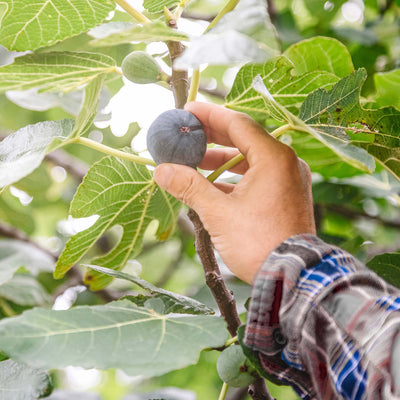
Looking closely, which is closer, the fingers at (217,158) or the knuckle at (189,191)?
the knuckle at (189,191)

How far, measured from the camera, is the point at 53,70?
1.13m

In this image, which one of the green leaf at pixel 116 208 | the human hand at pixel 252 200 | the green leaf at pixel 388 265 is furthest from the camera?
the green leaf at pixel 388 265

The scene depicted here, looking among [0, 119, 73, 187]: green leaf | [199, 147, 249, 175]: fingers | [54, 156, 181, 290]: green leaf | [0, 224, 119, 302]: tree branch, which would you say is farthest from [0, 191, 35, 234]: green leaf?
[199, 147, 249, 175]: fingers

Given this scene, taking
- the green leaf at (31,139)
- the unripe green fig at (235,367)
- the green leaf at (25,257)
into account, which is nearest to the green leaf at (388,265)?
the unripe green fig at (235,367)

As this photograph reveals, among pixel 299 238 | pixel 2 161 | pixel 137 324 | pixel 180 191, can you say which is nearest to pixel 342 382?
pixel 299 238

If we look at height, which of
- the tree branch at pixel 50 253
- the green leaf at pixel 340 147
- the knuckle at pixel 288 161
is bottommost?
the tree branch at pixel 50 253

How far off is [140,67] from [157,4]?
17 centimetres

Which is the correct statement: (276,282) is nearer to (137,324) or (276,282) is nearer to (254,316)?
(254,316)

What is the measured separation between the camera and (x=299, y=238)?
36.8 inches

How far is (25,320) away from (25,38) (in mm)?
675

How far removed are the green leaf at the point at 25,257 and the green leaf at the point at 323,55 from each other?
116cm

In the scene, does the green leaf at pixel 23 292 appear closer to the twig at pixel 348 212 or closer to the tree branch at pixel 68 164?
the tree branch at pixel 68 164

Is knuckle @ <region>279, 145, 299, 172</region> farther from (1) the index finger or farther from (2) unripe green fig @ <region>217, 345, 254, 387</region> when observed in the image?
(2) unripe green fig @ <region>217, 345, 254, 387</region>

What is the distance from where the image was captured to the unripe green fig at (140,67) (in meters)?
1.07
